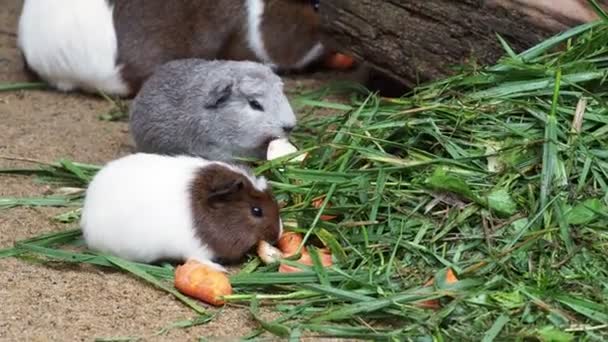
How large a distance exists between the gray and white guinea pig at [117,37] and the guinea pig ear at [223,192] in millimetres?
1750

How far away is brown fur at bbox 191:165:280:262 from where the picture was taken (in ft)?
11.8

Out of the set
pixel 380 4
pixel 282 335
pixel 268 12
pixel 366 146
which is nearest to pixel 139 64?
pixel 268 12

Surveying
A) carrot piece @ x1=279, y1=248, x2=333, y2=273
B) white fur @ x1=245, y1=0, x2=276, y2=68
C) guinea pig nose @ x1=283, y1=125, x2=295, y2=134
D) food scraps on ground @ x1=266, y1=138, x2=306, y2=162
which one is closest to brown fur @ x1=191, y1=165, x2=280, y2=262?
carrot piece @ x1=279, y1=248, x2=333, y2=273

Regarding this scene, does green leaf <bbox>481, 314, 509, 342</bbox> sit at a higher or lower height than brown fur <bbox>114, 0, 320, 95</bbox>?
higher

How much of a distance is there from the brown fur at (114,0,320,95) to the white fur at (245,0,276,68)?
3 centimetres

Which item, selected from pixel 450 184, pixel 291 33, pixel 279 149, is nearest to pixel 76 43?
pixel 291 33

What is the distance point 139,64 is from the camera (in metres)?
5.26

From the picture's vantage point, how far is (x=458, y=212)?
3496mm

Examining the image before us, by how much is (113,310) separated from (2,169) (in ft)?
4.48

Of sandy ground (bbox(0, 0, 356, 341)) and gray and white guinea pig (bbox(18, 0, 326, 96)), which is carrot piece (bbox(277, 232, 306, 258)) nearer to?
sandy ground (bbox(0, 0, 356, 341))

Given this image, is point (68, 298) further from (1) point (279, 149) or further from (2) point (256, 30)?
(2) point (256, 30)

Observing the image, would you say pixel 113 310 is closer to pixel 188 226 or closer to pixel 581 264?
pixel 188 226

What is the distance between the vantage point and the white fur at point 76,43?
17.1 ft

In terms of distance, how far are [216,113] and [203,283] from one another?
1.19 m
